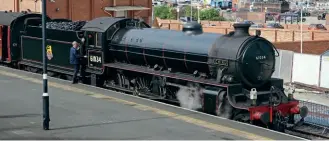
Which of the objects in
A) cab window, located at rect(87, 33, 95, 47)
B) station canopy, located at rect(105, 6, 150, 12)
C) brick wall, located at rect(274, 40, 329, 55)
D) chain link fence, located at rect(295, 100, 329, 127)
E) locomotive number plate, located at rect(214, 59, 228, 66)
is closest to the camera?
locomotive number plate, located at rect(214, 59, 228, 66)

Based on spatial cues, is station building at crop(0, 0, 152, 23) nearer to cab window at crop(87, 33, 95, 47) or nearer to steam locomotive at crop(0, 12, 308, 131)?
steam locomotive at crop(0, 12, 308, 131)

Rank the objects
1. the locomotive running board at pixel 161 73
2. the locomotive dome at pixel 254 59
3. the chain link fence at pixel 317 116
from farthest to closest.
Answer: the chain link fence at pixel 317 116, the locomotive running board at pixel 161 73, the locomotive dome at pixel 254 59

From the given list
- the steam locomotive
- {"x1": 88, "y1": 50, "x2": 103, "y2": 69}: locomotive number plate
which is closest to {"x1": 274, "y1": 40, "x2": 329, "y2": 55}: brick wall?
the steam locomotive

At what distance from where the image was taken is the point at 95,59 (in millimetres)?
18312

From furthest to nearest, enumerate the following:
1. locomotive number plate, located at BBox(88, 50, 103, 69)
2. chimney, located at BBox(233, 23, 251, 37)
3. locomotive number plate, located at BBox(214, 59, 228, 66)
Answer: locomotive number plate, located at BBox(88, 50, 103, 69) → chimney, located at BBox(233, 23, 251, 37) → locomotive number plate, located at BBox(214, 59, 228, 66)

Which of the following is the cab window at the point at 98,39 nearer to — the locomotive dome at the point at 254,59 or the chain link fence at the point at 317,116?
the locomotive dome at the point at 254,59

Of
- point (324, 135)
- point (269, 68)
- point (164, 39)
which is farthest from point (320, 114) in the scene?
point (164, 39)

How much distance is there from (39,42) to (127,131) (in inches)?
443

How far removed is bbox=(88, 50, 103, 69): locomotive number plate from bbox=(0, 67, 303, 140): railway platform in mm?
1817

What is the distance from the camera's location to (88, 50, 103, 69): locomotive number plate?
59.2 ft

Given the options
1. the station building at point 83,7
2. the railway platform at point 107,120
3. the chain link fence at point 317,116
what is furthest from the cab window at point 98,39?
the station building at point 83,7

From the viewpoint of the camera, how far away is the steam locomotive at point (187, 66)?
45.5 feet

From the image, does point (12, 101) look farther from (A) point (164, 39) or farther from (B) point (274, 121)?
(B) point (274, 121)

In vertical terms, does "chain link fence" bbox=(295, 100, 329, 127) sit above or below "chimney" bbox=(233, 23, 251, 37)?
below
